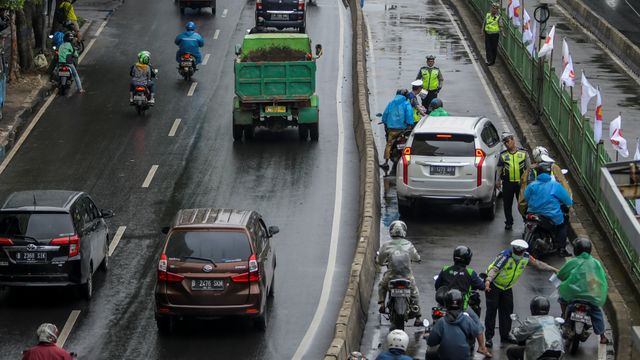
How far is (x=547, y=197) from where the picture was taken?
23.8 m

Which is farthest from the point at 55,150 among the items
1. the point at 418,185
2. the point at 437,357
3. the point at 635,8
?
the point at 635,8

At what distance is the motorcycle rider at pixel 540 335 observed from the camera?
640 inches

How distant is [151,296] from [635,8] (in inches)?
1890

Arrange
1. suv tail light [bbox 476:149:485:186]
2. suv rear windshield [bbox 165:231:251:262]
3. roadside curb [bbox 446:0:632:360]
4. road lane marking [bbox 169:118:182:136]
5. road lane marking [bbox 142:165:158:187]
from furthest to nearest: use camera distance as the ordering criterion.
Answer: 1. road lane marking [bbox 169:118:182:136]
2. road lane marking [bbox 142:165:158:187]
3. suv tail light [bbox 476:149:485:186]
4. suv rear windshield [bbox 165:231:251:262]
5. roadside curb [bbox 446:0:632:360]

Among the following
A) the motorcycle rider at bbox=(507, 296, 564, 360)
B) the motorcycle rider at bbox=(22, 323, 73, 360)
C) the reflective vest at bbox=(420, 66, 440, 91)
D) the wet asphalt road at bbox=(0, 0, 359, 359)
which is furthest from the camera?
the reflective vest at bbox=(420, 66, 440, 91)

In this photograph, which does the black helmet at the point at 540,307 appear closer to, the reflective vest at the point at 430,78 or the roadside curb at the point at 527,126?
the roadside curb at the point at 527,126

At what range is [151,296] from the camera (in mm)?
23047

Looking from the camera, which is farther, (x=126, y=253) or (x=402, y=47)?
(x=402, y=47)

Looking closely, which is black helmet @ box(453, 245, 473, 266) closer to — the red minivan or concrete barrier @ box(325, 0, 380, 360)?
concrete barrier @ box(325, 0, 380, 360)

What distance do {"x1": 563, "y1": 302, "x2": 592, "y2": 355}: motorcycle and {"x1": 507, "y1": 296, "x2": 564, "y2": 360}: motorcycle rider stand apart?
2489 millimetres

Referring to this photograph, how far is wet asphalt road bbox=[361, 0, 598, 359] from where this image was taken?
2188 cm

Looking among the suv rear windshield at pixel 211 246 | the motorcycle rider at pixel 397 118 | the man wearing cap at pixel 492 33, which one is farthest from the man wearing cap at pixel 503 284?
the man wearing cap at pixel 492 33

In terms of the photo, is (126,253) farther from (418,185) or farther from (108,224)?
(418,185)

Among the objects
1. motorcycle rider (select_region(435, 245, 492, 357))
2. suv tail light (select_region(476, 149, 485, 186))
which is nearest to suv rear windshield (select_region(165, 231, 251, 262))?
motorcycle rider (select_region(435, 245, 492, 357))
